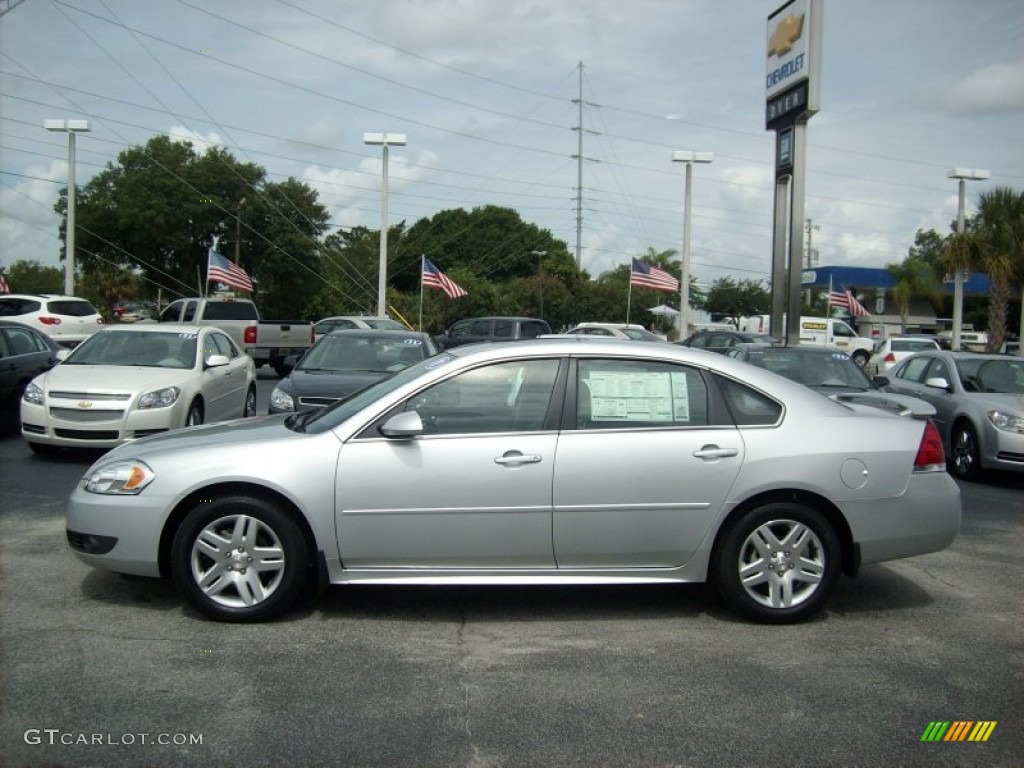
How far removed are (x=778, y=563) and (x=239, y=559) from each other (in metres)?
2.91

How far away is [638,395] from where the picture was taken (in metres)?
5.07

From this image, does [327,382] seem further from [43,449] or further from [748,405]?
[748,405]

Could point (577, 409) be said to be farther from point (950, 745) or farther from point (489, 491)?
point (950, 745)

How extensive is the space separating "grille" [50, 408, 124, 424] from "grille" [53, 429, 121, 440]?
11 cm

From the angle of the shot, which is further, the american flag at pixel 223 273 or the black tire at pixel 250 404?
the american flag at pixel 223 273

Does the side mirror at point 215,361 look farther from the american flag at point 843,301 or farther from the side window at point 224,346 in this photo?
the american flag at point 843,301

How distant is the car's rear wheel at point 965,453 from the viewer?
10127mm

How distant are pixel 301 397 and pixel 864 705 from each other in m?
7.02

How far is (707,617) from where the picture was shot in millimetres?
5109

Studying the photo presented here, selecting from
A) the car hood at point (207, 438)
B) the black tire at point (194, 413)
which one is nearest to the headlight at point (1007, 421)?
the car hood at point (207, 438)

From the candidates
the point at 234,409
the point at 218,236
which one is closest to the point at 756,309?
the point at 218,236

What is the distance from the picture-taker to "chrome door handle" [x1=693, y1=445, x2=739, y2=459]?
16.1ft

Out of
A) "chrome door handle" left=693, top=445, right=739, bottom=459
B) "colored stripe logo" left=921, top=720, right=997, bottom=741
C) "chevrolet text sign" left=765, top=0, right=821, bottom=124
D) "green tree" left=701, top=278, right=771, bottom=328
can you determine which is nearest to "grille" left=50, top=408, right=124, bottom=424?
"chrome door handle" left=693, top=445, right=739, bottom=459

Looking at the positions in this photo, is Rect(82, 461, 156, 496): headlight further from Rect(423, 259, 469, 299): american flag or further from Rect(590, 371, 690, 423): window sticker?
Rect(423, 259, 469, 299): american flag
